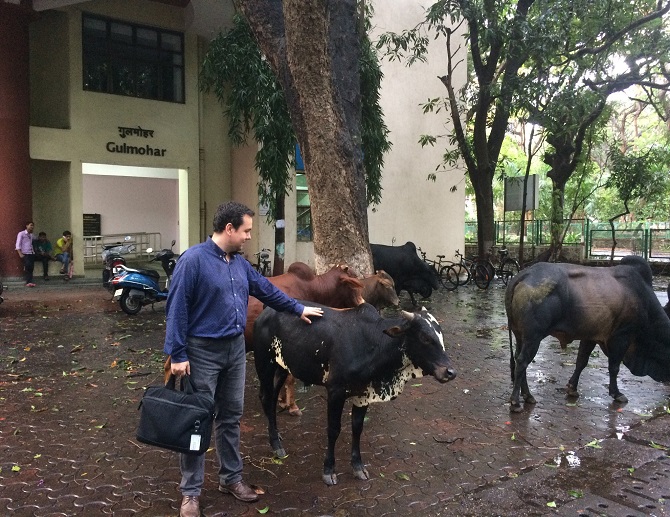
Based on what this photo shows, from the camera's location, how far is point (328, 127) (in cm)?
760

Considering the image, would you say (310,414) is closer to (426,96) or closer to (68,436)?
(68,436)

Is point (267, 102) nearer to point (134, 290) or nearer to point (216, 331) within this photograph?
point (134, 290)

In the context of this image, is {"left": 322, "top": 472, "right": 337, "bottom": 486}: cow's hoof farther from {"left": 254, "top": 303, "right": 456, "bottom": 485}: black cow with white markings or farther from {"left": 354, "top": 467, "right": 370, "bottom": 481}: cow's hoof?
{"left": 354, "top": 467, "right": 370, "bottom": 481}: cow's hoof

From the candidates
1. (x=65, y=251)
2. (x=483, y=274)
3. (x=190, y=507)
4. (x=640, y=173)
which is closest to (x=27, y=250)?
(x=65, y=251)

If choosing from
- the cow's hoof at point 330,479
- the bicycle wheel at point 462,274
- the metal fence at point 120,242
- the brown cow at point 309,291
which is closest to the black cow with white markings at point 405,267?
the bicycle wheel at point 462,274

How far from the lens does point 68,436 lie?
5.04 m

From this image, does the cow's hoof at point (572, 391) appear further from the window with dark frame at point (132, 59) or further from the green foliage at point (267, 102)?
the window with dark frame at point (132, 59)

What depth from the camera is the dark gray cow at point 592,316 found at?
19.4 ft

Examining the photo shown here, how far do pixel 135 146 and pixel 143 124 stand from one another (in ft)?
2.41

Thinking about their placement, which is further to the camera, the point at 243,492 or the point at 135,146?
the point at 135,146

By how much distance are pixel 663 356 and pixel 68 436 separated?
589 centimetres

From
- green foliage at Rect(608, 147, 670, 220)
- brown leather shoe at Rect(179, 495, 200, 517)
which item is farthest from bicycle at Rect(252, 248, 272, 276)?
brown leather shoe at Rect(179, 495, 200, 517)

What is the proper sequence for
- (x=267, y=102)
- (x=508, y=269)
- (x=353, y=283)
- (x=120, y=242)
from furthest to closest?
(x=120, y=242), (x=508, y=269), (x=267, y=102), (x=353, y=283)

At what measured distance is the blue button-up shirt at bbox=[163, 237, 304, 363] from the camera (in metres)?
3.53
